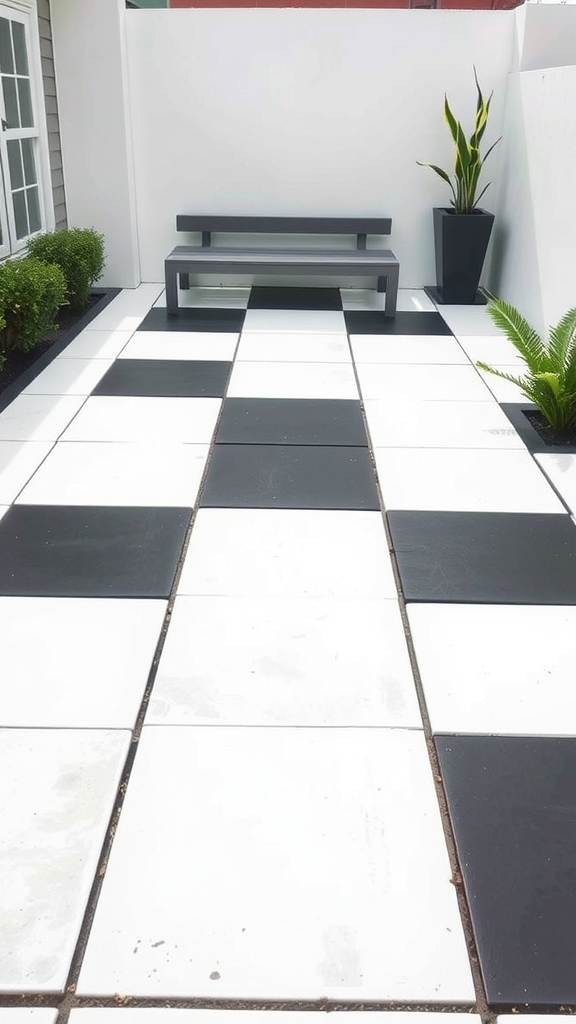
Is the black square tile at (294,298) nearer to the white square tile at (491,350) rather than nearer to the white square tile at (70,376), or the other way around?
the white square tile at (491,350)

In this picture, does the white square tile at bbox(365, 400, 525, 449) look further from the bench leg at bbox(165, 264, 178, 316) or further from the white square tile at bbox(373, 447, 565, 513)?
the bench leg at bbox(165, 264, 178, 316)

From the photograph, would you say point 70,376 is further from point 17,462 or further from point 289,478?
point 289,478

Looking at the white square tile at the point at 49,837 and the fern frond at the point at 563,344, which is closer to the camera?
the white square tile at the point at 49,837

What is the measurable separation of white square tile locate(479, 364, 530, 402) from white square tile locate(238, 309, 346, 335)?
1.11m

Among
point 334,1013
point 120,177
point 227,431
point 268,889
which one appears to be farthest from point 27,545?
point 120,177

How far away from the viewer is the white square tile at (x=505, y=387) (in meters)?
4.29

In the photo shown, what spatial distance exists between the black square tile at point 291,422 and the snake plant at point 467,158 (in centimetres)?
263

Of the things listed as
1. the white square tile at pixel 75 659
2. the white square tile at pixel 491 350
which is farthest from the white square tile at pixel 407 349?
the white square tile at pixel 75 659

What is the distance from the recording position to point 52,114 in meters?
6.04

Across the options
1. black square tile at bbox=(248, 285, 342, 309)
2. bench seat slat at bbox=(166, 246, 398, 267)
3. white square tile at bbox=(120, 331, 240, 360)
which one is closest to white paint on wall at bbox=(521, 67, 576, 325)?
bench seat slat at bbox=(166, 246, 398, 267)

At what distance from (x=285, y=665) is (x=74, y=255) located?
3.95 m

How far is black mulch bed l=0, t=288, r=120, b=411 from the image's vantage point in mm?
4356

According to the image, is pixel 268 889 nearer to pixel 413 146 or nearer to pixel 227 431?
pixel 227 431

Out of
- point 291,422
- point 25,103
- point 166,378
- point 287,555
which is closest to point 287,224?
point 25,103
